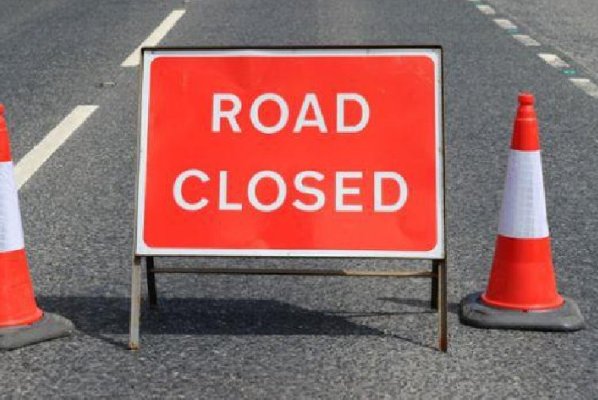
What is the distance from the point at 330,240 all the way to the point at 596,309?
119 cm

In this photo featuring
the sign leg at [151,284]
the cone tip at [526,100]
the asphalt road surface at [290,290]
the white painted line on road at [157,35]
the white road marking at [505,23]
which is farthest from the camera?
the white road marking at [505,23]

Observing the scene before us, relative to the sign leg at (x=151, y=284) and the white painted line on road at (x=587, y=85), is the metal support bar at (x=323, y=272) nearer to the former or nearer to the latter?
the sign leg at (x=151, y=284)

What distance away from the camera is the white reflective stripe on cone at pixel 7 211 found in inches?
230

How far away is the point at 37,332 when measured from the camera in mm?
5766

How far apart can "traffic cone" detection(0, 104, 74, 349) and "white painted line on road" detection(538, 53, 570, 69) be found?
27.1 ft

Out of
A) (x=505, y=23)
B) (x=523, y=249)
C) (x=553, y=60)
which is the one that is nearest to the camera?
(x=523, y=249)

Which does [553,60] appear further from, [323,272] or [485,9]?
[323,272]

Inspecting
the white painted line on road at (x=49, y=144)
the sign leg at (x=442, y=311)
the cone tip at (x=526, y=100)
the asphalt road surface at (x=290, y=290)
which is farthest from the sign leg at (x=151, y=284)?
the white painted line on road at (x=49, y=144)

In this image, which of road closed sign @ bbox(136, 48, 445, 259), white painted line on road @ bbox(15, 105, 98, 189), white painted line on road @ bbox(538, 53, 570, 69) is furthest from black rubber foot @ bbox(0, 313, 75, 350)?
white painted line on road @ bbox(538, 53, 570, 69)

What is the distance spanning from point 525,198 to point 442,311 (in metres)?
0.69

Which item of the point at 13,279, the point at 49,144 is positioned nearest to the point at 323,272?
the point at 13,279

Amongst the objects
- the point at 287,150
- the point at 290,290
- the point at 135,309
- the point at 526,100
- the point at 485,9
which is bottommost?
the point at 485,9

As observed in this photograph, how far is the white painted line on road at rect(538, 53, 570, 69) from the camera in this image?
13.4 m

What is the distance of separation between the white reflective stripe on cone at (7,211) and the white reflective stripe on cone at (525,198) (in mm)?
1956
